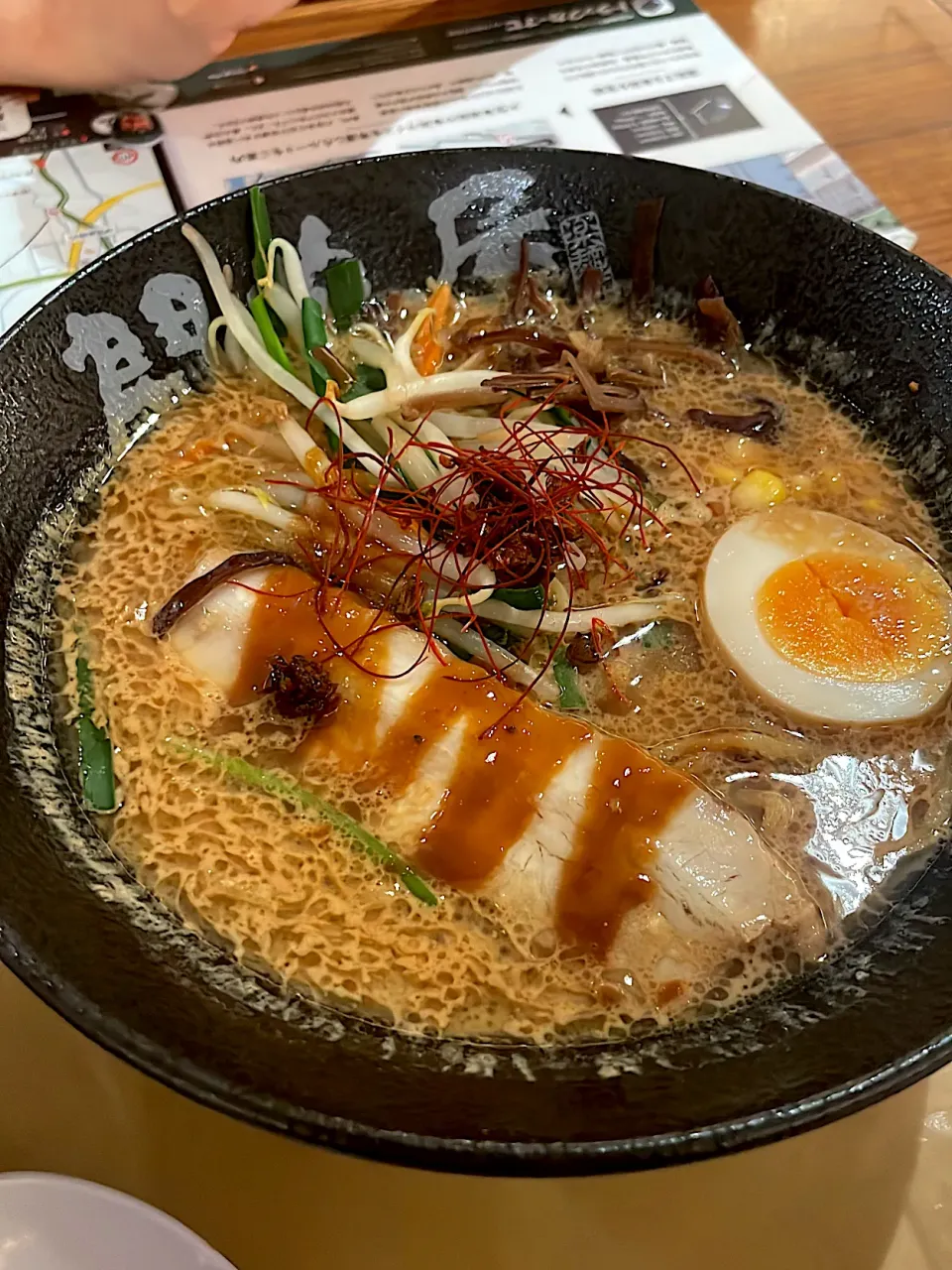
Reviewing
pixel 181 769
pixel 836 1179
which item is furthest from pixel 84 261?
pixel 836 1179

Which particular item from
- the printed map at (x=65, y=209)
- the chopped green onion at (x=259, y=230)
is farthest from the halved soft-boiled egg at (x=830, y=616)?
the printed map at (x=65, y=209)

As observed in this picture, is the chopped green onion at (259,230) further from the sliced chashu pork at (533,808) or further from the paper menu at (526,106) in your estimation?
the sliced chashu pork at (533,808)

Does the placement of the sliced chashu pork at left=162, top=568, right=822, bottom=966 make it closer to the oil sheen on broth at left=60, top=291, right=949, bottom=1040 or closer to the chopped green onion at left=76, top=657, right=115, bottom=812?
the oil sheen on broth at left=60, top=291, right=949, bottom=1040

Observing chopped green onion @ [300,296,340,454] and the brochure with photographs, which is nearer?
chopped green onion @ [300,296,340,454]

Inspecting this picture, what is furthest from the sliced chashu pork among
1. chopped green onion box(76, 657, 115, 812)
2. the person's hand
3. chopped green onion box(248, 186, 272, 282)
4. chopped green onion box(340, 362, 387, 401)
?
the person's hand

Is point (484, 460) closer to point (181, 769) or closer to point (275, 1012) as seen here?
point (181, 769)

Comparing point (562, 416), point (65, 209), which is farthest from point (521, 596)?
point (65, 209)
